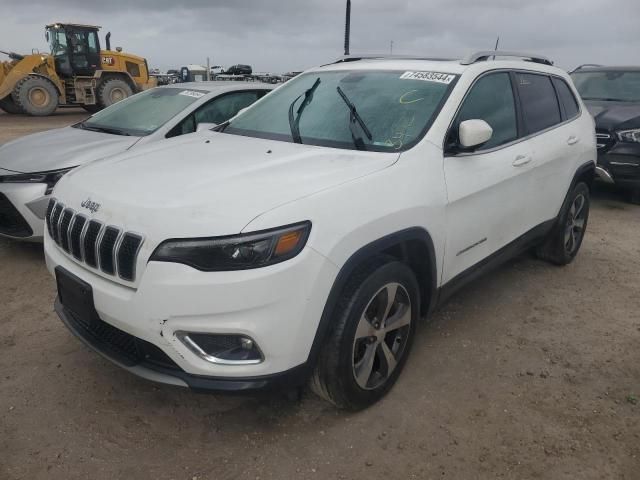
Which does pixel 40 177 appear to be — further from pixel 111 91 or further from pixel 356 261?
pixel 111 91

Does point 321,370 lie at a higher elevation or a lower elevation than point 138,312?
lower

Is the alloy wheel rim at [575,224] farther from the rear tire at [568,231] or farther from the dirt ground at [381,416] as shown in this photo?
the dirt ground at [381,416]

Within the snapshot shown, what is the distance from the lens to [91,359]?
3.05 m

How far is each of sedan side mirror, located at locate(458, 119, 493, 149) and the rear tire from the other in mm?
1833

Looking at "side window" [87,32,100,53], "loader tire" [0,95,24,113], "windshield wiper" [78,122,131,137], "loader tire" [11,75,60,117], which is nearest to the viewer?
"windshield wiper" [78,122,131,137]

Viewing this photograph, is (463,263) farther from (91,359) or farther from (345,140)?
(91,359)

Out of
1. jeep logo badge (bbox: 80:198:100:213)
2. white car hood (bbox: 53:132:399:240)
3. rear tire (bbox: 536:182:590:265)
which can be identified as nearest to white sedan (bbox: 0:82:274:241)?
white car hood (bbox: 53:132:399:240)

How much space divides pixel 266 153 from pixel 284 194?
66cm

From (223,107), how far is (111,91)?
1444 cm

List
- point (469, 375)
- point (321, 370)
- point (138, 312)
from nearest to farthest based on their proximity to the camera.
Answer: point (138, 312)
point (321, 370)
point (469, 375)

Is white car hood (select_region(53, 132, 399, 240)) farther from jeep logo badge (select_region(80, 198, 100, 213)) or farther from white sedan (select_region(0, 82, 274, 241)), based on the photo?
white sedan (select_region(0, 82, 274, 241))

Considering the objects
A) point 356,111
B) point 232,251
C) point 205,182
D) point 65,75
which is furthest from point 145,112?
point 65,75

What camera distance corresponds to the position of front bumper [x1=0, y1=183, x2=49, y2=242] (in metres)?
4.25

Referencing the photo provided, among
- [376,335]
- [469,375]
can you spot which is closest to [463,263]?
[469,375]
